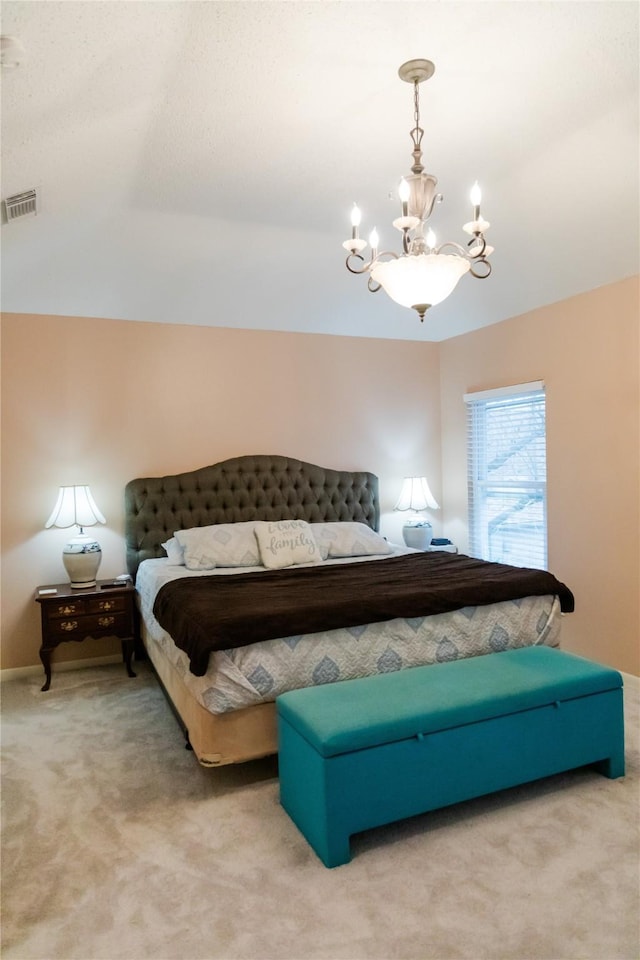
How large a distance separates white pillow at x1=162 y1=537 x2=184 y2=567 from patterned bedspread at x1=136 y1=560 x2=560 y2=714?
0.68 m

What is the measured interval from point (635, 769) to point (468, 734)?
934mm

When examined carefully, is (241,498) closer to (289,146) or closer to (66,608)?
(66,608)

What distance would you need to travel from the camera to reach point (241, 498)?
15.5ft

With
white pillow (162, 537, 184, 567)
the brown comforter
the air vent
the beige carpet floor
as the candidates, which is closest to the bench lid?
the brown comforter

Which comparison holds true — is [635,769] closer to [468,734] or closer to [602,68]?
[468,734]

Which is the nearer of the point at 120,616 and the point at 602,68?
the point at 602,68

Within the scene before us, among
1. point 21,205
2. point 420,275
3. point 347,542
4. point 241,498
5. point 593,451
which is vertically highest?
point 21,205

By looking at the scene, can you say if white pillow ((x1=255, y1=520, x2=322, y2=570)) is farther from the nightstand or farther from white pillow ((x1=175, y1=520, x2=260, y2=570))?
the nightstand

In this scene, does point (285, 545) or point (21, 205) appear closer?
point (21, 205)

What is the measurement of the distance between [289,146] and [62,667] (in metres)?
3.55

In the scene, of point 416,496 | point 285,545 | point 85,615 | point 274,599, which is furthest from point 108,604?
point 416,496

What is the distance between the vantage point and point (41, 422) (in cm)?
426

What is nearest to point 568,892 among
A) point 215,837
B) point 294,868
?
point 294,868

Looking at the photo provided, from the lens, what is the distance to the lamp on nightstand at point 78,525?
4.03m
